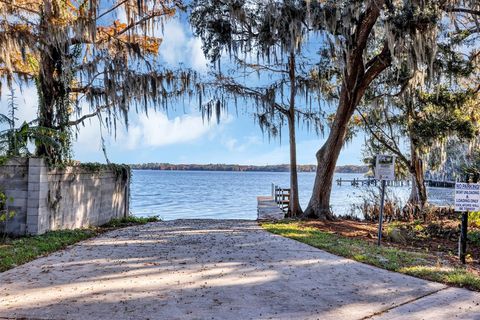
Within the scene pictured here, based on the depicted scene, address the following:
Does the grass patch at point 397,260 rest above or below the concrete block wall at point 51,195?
below

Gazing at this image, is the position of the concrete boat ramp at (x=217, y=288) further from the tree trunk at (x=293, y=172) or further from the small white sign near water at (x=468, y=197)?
the tree trunk at (x=293, y=172)

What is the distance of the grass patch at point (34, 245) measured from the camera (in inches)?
217

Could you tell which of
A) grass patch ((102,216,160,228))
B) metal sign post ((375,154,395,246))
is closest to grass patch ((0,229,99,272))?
grass patch ((102,216,160,228))

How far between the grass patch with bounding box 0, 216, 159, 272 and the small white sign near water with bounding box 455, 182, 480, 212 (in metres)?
6.16

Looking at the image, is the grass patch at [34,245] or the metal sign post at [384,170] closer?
the grass patch at [34,245]

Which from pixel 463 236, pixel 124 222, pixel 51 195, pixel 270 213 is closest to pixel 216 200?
pixel 270 213

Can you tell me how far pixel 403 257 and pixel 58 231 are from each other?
623cm

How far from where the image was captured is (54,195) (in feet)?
26.5

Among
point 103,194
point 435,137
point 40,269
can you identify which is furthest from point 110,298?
point 435,137

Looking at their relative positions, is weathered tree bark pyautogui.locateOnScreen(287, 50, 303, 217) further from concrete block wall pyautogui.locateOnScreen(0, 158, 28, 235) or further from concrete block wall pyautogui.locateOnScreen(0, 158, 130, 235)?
concrete block wall pyautogui.locateOnScreen(0, 158, 28, 235)

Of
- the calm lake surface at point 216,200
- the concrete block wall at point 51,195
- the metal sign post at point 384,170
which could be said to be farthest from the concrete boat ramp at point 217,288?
the calm lake surface at point 216,200

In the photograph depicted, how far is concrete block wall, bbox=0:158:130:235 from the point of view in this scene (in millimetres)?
7574

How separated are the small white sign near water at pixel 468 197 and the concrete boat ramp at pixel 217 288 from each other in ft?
6.15

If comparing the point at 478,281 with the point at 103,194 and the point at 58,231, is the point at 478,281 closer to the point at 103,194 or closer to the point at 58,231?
the point at 58,231
